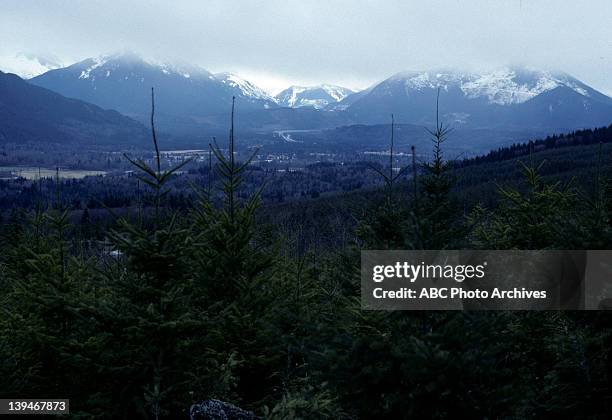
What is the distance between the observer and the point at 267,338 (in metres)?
9.66

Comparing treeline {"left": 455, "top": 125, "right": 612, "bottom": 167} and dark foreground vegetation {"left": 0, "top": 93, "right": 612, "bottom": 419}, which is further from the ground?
treeline {"left": 455, "top": 125, "right": 612, "bottom": 167}

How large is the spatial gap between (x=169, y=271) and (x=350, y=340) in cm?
346

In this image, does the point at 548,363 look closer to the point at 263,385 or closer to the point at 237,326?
the point at 263,385

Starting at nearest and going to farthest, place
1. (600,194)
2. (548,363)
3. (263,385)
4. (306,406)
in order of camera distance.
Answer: (306,406), (600,194), (263,385), (548,363)

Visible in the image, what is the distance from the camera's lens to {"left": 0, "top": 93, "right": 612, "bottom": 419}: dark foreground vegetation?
614 centimetres

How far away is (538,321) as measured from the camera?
12.0 metres

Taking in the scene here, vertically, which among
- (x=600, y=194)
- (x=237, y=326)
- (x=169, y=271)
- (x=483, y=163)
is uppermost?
(x=483, y=163)

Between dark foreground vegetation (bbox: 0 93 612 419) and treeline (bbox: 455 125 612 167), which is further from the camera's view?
treeline (bbox: 455 125 612 167)

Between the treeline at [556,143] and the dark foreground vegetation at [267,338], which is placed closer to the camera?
the dark foreground vegetation at [267,338]

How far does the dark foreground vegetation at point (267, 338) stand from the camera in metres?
6.14

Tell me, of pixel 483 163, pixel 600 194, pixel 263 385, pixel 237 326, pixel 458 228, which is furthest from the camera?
Answer: pixel 483 163

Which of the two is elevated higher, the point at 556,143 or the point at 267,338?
the point at 556,143

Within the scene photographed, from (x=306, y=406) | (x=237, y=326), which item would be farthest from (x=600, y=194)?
(x=237, y=326)

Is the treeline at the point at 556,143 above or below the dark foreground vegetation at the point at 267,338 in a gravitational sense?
above
